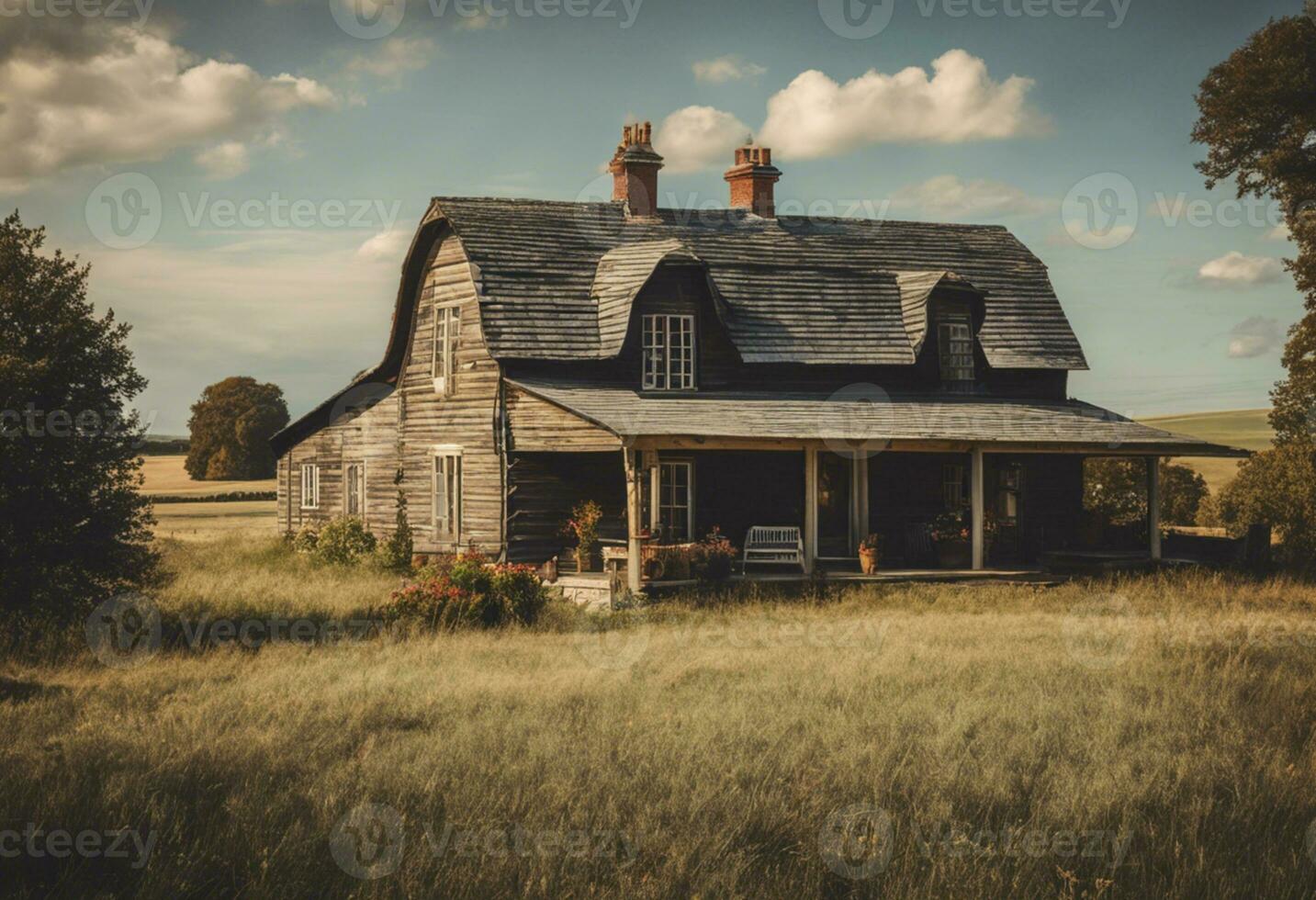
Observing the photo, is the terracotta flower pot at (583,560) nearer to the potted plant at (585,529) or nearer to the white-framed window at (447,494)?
the potted plant at (585,529)

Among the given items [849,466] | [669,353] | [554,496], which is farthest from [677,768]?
[849,466]

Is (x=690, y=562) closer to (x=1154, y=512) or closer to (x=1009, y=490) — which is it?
(x=1009, y=490)

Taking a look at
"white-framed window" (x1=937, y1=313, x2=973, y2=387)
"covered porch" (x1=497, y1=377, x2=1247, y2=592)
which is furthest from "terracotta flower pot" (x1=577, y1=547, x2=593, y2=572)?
"white-framed window" (x1=937, y1=313, x2=973, y2=387)

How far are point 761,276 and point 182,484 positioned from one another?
51556 mm

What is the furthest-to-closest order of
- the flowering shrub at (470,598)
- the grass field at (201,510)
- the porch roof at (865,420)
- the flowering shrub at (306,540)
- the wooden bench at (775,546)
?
the grass field at (201,510) < the flowering shrub at (306,540) < the wooden bench at (775,546) < the porch roof at (865,420) < the flowering shrub at (470,598)

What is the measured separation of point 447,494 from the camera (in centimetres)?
2230

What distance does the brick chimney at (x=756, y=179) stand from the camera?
85.2 feet

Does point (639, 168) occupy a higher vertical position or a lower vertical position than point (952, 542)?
higher

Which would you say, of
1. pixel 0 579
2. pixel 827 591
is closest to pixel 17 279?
pixel 0 579

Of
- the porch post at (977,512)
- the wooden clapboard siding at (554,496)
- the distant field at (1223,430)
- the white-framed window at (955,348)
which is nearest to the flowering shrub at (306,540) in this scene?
the wooden clapboard siding at (554,496)

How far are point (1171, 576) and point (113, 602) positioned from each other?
17.8 m

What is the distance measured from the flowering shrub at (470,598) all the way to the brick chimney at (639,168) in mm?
11268

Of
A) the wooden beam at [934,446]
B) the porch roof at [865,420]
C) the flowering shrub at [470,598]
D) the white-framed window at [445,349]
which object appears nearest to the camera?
the flowering shrub at [470,598]

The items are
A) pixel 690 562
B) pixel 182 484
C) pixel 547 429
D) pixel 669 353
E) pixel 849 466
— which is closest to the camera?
pixel 690 562
